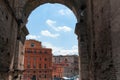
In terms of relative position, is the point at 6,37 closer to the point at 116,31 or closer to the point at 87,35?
the point at 87,35

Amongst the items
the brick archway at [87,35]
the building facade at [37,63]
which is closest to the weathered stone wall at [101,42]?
the brick archway at [87,35]

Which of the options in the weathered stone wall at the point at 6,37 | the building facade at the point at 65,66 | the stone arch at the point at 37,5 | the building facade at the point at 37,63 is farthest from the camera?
the building facade at the point at 65,66

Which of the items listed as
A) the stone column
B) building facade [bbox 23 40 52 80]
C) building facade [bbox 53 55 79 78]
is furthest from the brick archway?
building facade [bbox 53 55 79 78]

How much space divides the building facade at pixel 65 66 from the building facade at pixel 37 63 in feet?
41.0

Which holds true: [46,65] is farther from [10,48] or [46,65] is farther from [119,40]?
[119,40]

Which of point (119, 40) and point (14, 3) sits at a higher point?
point (14, 3)

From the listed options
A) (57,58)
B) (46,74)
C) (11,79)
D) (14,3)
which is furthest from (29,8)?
(57,58)

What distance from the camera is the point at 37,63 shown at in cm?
5256

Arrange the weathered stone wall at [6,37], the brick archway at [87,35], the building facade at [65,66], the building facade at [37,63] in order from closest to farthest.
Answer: the brick archway at [87,35], the weathered stone wall at [6,37], the building facade at [37,63], the building facade at [65,66]

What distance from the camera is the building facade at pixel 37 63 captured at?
51281mm

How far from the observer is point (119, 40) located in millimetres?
8359

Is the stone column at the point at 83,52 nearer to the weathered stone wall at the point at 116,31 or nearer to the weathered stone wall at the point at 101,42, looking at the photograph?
the weathered stone wall at the point at 101,42

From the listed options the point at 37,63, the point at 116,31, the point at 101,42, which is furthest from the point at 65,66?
the point at 116,31

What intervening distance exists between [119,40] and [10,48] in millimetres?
7955
